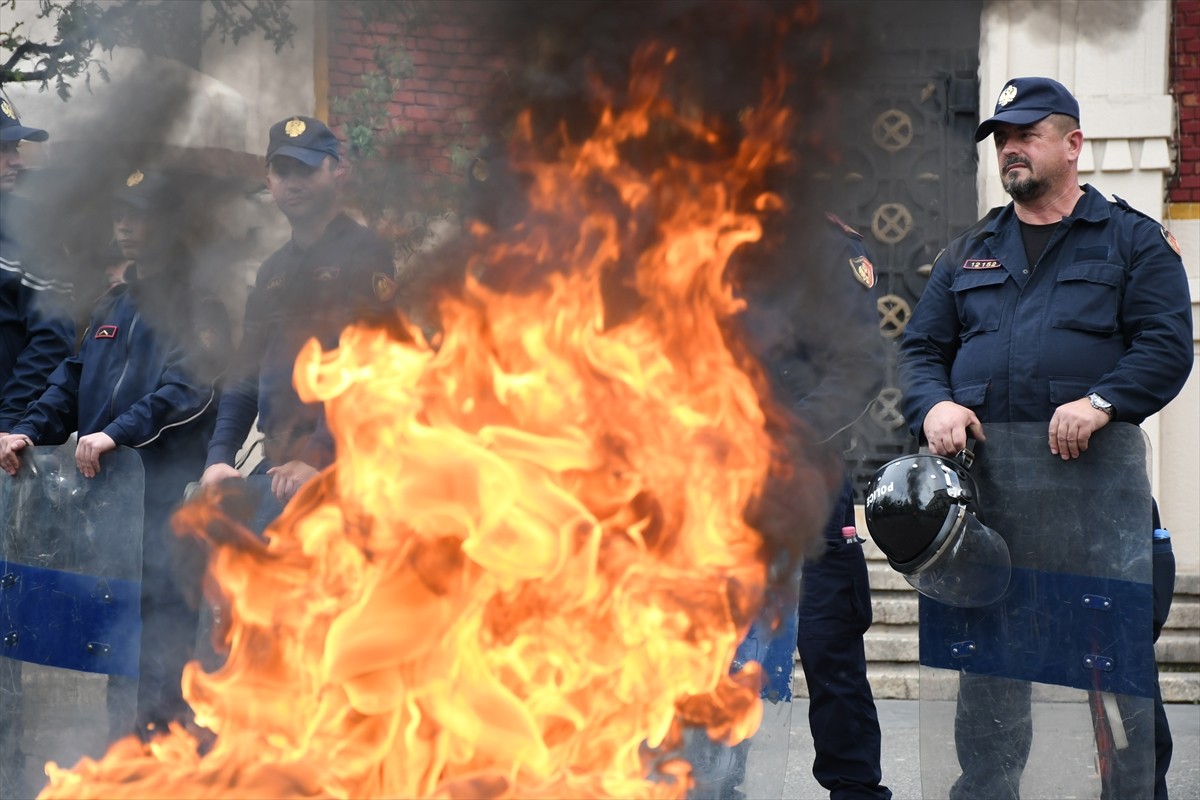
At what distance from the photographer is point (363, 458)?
13.3 feet

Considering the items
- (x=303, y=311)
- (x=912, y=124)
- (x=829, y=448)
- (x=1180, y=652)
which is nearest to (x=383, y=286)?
(x=303, y=311)

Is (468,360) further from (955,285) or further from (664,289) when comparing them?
(955,285)

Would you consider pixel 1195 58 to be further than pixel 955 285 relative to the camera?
Yes

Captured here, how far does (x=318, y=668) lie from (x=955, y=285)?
2.05m

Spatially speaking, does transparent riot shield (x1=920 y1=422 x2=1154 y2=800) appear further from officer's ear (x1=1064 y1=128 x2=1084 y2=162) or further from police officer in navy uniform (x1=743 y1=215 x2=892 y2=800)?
officer's ear (x1=1064 y1=128 x2=1084 y2=162)

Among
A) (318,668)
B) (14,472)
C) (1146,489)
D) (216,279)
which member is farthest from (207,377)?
(1146,489)

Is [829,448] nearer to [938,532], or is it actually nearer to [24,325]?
[938,532]

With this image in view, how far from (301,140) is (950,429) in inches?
83.5

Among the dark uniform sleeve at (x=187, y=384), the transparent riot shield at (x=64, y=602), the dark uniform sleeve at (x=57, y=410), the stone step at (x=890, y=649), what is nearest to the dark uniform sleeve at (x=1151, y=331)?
the dark uniform sleeve at (x=187, y=384)

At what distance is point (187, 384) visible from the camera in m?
5.23

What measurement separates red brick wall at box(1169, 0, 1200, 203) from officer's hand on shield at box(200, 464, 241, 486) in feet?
12.5

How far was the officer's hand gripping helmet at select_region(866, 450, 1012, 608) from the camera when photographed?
156 inches

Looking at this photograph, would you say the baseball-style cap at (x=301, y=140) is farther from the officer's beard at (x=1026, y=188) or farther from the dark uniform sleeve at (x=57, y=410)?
the officer's beard at (x=1026, y=188)

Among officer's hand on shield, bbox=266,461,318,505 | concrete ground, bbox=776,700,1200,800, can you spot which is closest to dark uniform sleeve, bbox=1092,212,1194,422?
concrete ground, bbox=776,700,1200,800
